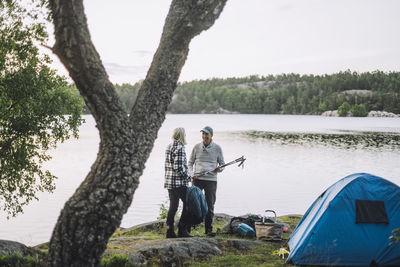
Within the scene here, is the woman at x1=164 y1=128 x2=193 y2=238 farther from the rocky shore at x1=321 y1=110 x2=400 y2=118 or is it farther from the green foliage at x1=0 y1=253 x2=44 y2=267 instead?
the rocky shore at x1=321 y1=110 x2=400 y2=118

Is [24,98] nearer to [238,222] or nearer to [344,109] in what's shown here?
[238,222]

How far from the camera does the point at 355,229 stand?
587 centimetres

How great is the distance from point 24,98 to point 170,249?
5.86 meters

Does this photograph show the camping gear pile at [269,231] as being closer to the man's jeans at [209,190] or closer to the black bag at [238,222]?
the black bag at [238,222]

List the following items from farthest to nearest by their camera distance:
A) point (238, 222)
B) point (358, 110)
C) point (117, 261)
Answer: point (358, 110) < point (238, 222) < point (117, 261)

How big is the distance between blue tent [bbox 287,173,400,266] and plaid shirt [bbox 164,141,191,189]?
217cm

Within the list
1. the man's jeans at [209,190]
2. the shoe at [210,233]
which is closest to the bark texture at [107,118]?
the man's jeans at [209,190]

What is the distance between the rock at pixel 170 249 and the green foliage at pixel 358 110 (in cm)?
14886

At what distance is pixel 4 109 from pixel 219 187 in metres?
13.1

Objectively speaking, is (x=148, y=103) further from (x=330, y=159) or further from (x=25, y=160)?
(x=330, y=159)

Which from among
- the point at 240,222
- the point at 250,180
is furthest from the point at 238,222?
the point at 250,180

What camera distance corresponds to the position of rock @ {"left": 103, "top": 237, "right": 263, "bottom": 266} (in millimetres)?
5441

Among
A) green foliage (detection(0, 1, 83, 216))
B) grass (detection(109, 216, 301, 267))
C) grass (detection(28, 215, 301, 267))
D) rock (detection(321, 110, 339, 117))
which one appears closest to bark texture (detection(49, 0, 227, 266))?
grass (detection(28, 215, 301, 267))

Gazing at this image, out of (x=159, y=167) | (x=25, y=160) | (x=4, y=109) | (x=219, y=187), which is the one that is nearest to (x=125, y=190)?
(x=4, y=109)
